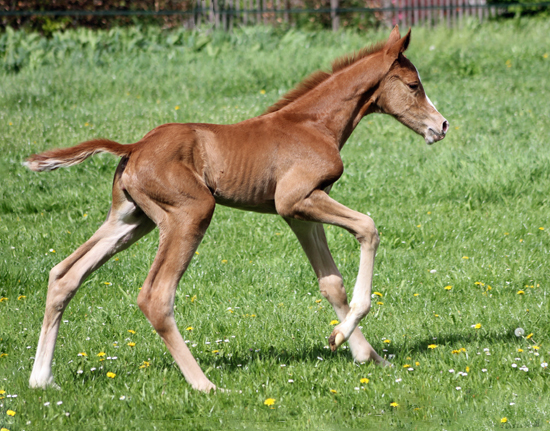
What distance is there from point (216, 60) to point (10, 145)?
510 cm

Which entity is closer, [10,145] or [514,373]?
[514,373]

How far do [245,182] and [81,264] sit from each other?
1110 mm

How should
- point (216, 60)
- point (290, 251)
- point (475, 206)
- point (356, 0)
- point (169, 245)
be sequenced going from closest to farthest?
point (169, 245), point (290, 251), point (475, 206), point (216, 60), point (356, 0)

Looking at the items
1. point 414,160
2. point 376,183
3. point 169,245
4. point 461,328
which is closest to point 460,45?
point 414,160

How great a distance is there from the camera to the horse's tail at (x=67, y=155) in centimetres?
412

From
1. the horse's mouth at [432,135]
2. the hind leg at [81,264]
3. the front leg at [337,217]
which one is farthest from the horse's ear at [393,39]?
the hind leg at [81,264]

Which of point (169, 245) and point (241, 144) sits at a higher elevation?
point (241, 144)

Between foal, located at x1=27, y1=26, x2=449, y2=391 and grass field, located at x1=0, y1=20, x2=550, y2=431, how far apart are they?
1.22 ft

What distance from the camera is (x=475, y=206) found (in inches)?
313

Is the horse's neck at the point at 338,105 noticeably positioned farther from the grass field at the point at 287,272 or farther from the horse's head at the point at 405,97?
the grass field at the point at 287,272

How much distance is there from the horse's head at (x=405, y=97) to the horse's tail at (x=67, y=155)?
1693mm

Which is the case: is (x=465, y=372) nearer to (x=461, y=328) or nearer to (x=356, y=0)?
(x=461, y=328)

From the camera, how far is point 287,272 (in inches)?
246

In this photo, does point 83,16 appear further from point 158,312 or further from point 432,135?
point 158,312
